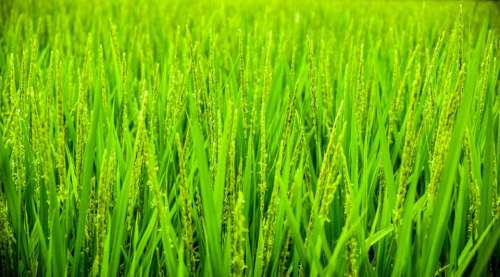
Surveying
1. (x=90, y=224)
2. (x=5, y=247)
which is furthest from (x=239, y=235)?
(x=5, y=247)

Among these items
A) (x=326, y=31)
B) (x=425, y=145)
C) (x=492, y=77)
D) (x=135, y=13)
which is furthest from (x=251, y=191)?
(x=135, y=13)

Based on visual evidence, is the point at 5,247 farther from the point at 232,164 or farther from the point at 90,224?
the point at 232,164

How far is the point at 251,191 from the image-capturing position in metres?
0.96

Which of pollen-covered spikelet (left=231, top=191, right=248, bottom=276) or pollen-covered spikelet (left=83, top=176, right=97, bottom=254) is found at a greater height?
pollen-covered spikelet (left=231, top=191, right=248, bottom=276)

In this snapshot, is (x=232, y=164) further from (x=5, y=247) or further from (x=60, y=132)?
(x=5, y=247)

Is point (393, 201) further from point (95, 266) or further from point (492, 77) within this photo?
point (492, 77)

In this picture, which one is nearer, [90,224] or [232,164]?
[232,164]

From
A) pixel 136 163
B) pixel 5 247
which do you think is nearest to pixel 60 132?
pixel 136 163

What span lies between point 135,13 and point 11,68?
2359 millimetres

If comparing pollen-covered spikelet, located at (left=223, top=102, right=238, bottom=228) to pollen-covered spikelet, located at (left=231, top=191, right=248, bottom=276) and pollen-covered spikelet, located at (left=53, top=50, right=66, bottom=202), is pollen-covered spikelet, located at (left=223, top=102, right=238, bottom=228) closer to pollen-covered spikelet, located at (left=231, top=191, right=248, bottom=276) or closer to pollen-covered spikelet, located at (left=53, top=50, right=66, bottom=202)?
pollen-covered spikelet, located at (left=231, top=191, right=248, bottom=276)

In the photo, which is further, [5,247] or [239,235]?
[5,247]

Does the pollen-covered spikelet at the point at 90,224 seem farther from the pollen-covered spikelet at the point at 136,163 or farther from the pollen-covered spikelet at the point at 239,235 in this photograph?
the pollen-covered spikelet at the point at 239,235

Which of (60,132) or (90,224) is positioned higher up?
(60,132)

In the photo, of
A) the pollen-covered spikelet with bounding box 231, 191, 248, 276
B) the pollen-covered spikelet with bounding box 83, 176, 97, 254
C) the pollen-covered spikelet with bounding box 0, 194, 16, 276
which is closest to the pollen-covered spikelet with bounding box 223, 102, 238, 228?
the pollen-covered spikelet with bounding box 231, 191, 248, 276
